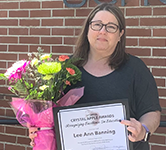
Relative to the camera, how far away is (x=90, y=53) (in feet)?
6.31

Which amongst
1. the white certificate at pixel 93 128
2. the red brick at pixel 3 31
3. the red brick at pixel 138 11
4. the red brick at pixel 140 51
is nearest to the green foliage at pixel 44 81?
the white certificate at pixel 93 128

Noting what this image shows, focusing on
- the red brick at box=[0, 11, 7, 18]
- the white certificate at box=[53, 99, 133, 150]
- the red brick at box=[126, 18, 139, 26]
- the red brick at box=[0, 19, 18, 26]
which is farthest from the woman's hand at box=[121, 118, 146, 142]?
the red brick at box=[0, 11, 7, 18]

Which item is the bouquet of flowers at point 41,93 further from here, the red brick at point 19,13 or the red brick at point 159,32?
the red brick at point 19,13

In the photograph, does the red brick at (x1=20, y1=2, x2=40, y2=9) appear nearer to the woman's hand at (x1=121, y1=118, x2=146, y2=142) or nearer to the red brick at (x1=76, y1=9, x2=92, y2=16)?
the red brick at (x1=76, y1=9, x2=92, y2=16)

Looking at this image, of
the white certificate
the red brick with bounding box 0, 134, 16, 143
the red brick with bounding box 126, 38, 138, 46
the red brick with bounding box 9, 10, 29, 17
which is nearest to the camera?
the white certificate

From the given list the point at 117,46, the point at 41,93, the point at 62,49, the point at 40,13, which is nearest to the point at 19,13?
the point at 40,13

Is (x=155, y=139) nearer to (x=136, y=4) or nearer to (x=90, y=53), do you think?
(x=90, y=53)

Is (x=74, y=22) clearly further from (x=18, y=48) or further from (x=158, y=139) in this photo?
(x=158, y=139)

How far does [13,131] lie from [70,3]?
1.54 meters

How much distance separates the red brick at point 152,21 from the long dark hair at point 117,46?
50 centimetres

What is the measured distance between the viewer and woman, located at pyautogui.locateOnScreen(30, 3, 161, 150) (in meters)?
1.68

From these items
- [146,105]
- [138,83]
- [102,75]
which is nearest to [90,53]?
[102,75]

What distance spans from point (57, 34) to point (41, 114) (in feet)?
4.32

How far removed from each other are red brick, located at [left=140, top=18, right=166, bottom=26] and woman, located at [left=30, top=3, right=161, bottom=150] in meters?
0.55
